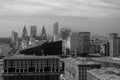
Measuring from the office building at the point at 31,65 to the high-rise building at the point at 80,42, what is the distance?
55.8m

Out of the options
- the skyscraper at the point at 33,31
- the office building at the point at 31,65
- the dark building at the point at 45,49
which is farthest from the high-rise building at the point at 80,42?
the office building at the point at 31,65

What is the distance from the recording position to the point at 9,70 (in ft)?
243

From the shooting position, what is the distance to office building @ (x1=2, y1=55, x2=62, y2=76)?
7419cm

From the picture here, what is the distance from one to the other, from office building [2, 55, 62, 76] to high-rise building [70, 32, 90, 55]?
55845 mm

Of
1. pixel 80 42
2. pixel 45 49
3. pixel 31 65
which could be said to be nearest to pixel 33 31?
pixel 80 42

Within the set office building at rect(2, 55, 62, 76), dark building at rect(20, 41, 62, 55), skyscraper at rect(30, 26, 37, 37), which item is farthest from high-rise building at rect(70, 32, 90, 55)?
office building at rect(2, 55, 62, 76)

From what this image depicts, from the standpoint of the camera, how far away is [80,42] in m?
136

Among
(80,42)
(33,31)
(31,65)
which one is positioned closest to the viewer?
(31,65)

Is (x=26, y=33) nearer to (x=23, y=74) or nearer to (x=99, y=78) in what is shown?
(x=23, y=74)

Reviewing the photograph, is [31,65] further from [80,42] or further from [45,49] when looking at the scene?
[80,42]

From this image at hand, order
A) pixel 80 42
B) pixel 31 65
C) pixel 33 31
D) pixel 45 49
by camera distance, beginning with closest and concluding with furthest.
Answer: pixel 31 65 < pixel 45 49 < pixel 80 42 < pixel 33 31

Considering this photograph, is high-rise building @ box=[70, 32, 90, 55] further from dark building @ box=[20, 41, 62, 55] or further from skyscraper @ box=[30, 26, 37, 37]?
skyscraper @ box=[30, 26, 37, 37]

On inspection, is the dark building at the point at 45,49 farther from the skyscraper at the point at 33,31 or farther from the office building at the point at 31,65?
the skyscraper at the point at 33,31

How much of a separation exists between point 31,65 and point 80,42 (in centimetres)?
6301
